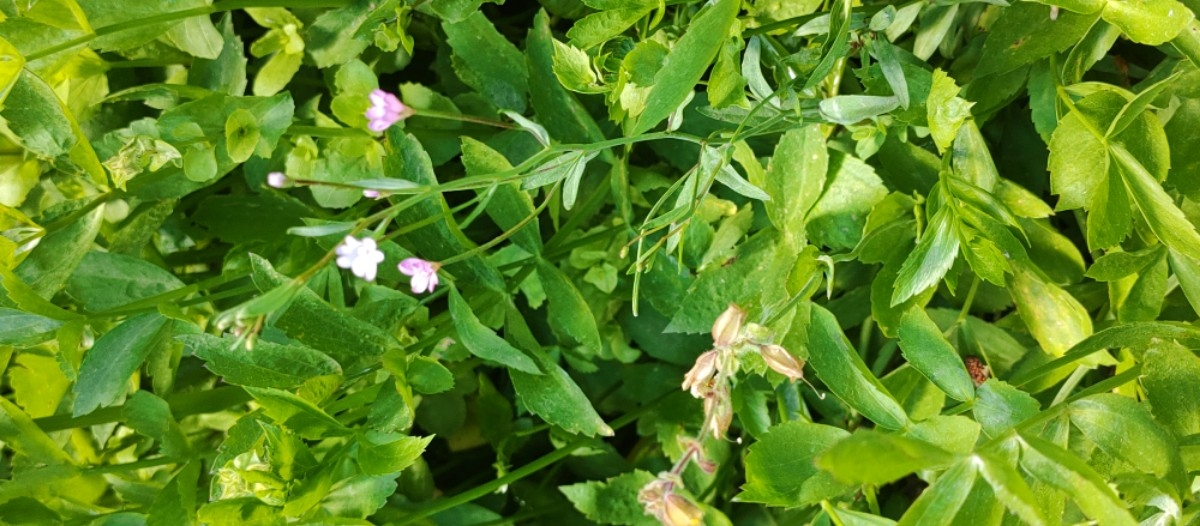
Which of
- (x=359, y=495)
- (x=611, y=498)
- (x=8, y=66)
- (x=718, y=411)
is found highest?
(x=8, y=66)

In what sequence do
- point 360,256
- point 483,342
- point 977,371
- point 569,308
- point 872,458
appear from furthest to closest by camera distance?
point 977,371 < point 569,308 < point 483,342 < point 360,256 < point 872,458

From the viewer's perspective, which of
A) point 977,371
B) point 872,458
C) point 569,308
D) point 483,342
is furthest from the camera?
point 977,371

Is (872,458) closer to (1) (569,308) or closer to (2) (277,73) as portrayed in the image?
(1) (569,308)

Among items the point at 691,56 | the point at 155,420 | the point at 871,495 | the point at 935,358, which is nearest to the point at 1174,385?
the point at 935,358

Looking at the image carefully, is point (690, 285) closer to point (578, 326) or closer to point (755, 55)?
point (578, 326)

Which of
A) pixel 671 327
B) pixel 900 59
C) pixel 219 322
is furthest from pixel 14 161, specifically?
pixel 900 59

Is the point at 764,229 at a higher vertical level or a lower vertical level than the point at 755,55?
lower

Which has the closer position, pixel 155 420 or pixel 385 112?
pixel 385 112
